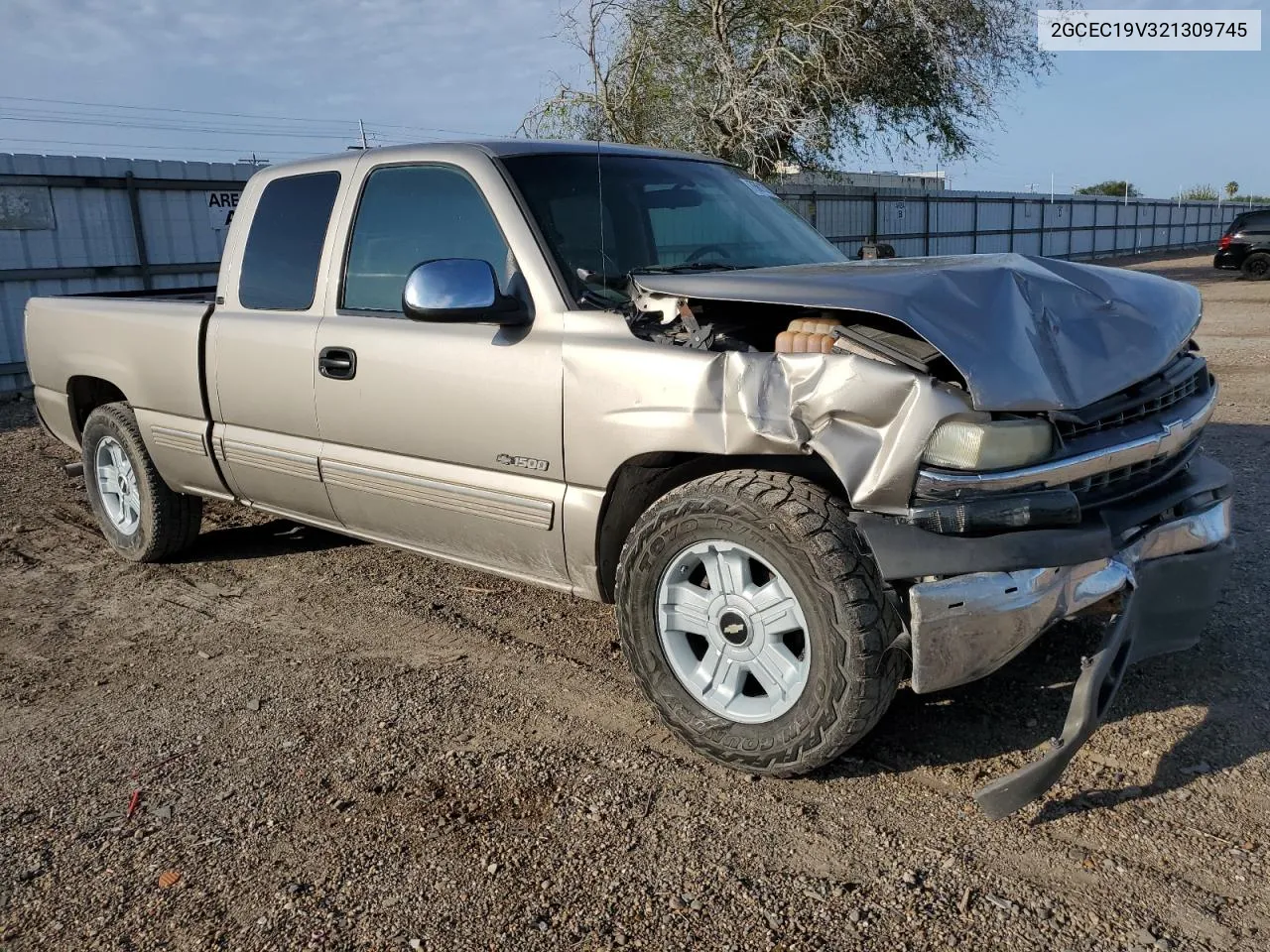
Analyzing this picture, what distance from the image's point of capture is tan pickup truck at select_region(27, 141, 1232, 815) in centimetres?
267

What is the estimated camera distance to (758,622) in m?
2.98

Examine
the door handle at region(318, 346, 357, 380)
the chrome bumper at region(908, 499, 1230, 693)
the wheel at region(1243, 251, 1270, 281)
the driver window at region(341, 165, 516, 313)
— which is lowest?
the wheel at region(1243, 251, 1270, 281)

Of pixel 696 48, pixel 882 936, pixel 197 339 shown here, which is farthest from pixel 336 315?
pixel 696 48

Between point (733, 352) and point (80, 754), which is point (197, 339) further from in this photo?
point (733, 352)

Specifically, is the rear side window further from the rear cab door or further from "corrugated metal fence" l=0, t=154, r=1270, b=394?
"corrugated metal fence" l=0, t=154, r=1270, b=394

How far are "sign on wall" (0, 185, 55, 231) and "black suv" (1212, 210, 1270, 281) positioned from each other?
23691 mm

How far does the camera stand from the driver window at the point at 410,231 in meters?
3.76

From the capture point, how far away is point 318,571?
207 inches

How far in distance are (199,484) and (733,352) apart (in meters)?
3.17

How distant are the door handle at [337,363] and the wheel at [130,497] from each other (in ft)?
5.47

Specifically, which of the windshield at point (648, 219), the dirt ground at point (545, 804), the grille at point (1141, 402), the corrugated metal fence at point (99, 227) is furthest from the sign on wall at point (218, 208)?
the grille at point (1141, 402)

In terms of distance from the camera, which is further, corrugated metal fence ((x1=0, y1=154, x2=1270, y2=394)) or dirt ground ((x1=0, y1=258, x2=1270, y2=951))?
corrugated metal fence ((x1=0, y1=154, x2=1270, y2=394))

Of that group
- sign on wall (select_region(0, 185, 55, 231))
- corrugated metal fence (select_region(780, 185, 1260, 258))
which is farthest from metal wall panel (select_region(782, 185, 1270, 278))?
sign on wall (select_region(0, 185, 55, 231))

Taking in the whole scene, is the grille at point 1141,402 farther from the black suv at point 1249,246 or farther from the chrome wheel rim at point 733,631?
the black suv at point 1249,246
